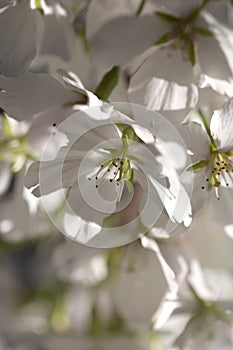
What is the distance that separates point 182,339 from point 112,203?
0.77 feet

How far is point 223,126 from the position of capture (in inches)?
29.5

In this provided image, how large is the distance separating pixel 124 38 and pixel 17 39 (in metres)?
0.11

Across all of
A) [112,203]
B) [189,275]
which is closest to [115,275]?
[189,275]

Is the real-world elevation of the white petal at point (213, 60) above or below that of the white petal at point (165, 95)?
above

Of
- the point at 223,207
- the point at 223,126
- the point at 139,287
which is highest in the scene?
the point at 223,126

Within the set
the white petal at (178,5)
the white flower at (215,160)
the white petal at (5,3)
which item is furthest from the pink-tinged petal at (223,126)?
the white petal at (5,3)

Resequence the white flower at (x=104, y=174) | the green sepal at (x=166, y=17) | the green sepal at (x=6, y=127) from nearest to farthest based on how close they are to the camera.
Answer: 1. the white flower at (x=104, y=174)
2. the green sepal at (x=166, y=17)
3. the green sepal at (x=6, y=127)

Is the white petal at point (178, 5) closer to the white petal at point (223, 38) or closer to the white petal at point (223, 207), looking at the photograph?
the white petal at point (223, 38)

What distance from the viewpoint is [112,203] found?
0.79m

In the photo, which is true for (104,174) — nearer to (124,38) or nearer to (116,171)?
(116,171)

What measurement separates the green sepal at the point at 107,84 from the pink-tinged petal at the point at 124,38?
0.01 metres

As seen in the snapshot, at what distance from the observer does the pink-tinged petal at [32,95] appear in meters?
0.78

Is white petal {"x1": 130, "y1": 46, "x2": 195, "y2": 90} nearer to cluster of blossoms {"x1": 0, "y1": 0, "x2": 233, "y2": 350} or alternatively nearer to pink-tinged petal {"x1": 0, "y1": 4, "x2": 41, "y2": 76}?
cluster of blossoms {"x1": 0, "y1": 0, "x2": 233, "y2": 350}

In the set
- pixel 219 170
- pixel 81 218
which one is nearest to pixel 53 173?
pixel 81 218
